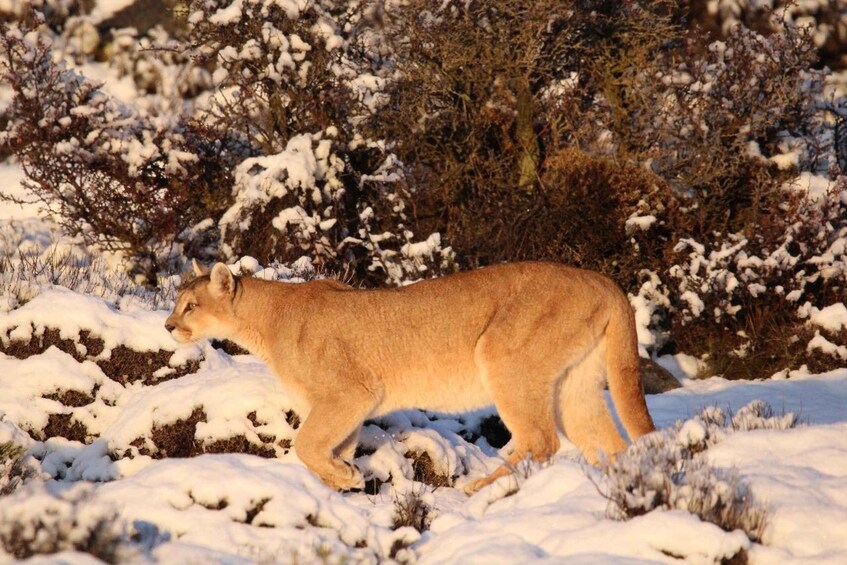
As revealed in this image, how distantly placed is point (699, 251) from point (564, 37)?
425 cm

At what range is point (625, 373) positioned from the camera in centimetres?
728

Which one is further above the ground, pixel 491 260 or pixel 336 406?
pixel 336 406

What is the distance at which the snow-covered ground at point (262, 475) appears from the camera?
507 cm

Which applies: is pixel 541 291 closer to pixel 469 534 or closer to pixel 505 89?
pixel 469 534

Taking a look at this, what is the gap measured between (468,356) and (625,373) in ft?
3.83

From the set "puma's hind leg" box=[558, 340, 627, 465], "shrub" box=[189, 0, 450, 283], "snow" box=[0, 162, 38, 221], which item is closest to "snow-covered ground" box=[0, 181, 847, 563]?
"puma's hind leg" box=[558, 340, 627, 465]

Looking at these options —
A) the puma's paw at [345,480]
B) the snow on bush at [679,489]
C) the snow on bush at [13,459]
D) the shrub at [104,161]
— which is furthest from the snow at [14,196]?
the snow on bush at [679,489]

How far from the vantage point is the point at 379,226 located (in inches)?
627

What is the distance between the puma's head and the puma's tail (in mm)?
3080

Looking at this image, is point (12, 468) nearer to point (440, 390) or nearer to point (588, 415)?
point (440, 390)

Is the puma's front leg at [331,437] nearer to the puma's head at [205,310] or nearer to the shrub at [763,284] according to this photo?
the puma's head at [205,310]

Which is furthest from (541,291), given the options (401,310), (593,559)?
(593,559)

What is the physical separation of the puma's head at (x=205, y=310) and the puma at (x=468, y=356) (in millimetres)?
199

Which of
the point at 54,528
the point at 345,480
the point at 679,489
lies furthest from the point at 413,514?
the point at 54,528
